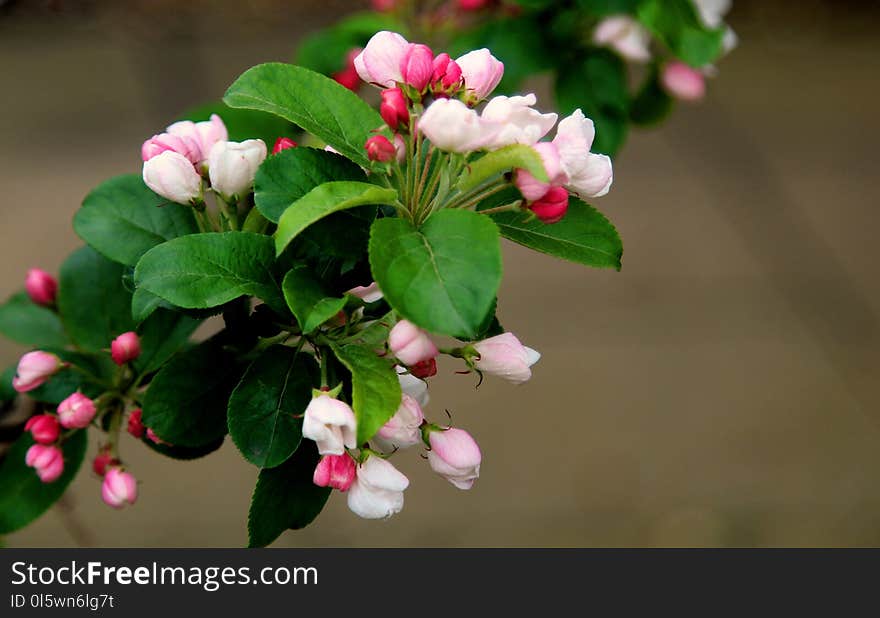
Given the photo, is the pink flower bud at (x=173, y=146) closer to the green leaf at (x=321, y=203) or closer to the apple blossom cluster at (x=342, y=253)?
the apple blossom cluster at (x=342, y=253)

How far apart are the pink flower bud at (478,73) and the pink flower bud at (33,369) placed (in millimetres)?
370

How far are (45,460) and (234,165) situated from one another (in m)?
0.29

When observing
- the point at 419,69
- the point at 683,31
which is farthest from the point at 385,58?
the point at 683,31

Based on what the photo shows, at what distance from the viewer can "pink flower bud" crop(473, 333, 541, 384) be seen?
0.58 metres

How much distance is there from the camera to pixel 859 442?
1939 millimetres

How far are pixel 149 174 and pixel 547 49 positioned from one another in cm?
60

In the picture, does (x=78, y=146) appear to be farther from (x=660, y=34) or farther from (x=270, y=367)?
(x=270, y=367)

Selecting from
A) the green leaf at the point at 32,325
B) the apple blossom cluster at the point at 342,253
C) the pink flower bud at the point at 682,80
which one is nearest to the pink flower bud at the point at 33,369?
the apple blossom cluster at the point at 342,253

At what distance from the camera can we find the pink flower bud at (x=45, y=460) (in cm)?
72

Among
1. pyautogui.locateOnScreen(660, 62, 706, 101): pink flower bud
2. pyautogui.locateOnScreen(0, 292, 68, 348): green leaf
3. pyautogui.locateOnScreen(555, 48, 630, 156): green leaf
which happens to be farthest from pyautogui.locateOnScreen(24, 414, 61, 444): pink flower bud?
pyautogui.locateOnScreen(660, 62, 706, 101): pink flower bud

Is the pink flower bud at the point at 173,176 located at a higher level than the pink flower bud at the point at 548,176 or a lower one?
lower

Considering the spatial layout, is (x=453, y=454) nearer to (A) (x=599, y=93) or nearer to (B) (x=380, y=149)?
(B) (x=380, y=149)

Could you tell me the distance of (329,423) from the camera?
1.75 ft
